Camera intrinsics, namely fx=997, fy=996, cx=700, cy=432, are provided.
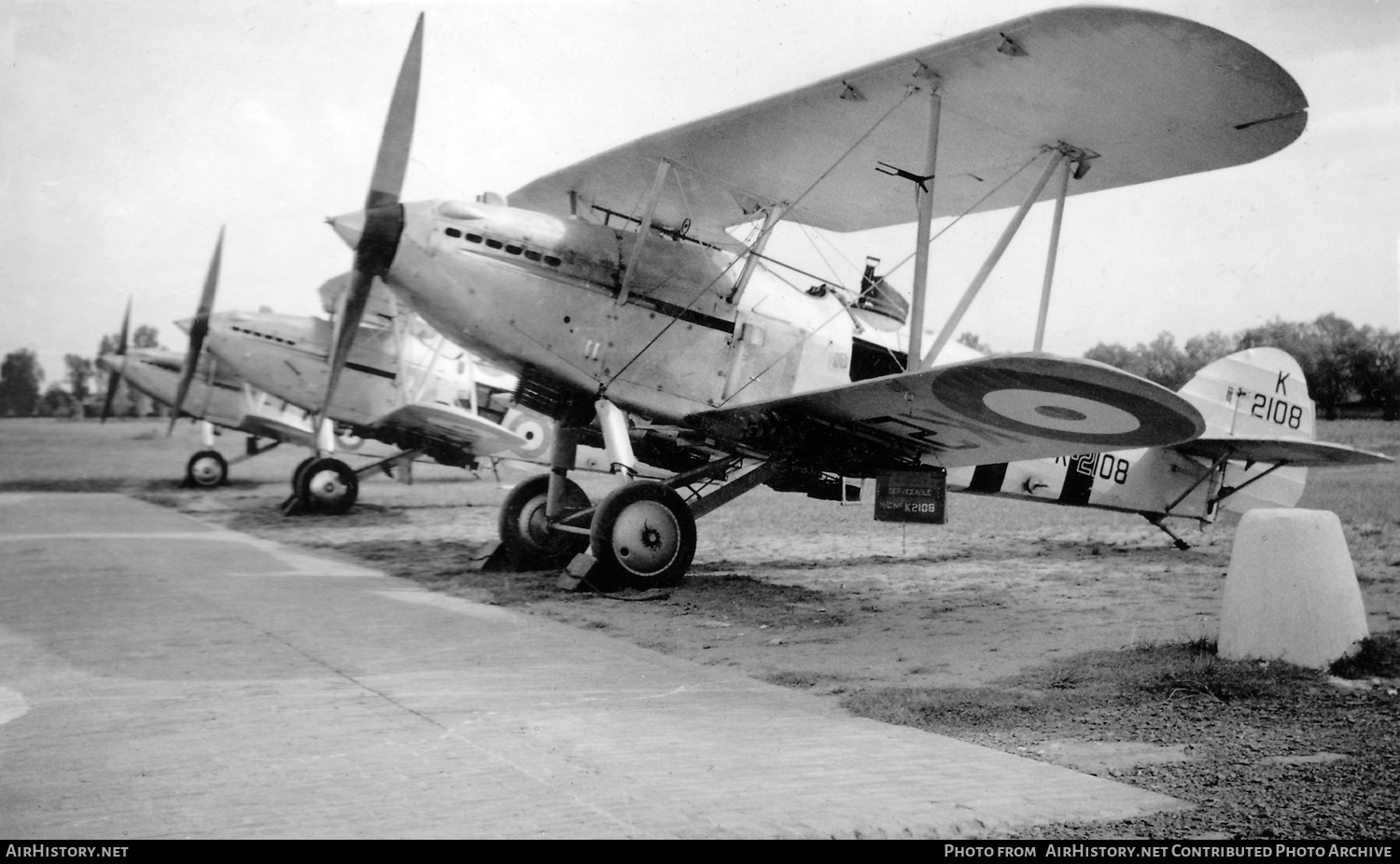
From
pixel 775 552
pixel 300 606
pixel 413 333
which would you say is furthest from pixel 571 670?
pixel 413 333

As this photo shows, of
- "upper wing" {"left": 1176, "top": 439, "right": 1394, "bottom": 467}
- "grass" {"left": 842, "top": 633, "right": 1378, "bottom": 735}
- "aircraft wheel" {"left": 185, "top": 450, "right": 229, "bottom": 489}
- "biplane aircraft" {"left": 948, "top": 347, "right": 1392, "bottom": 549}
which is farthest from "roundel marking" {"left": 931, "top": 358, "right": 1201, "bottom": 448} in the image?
"aircraft wheel" {"left": 185, "top": 450, "right": 229, "bottom": 489}

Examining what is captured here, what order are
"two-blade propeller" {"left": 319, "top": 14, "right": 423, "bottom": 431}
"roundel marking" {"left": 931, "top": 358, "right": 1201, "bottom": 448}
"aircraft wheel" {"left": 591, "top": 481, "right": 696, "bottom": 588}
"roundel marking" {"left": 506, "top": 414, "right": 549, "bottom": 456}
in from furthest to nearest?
"roundel marking" {"left": 506, "top": 414, "right": 549, "bottom": 456} → "aircraft wheel" {"left": 591, "top": 481, "right": 696, "bottom": 588} → "two-blade propeller" {"left": 319, "top": 14, "right": 423, "bottom": 431} → "roundel marking" {"left": 931, "top": 358, "right": 1201, "bottom": 448}

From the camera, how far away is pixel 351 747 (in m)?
3.05

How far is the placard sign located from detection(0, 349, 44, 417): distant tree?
698 centimetres

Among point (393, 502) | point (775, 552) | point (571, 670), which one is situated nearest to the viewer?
point (571, 670)

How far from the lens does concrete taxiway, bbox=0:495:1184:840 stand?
2455mm

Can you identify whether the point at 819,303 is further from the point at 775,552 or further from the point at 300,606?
the point at 300,606

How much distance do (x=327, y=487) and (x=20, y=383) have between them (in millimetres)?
5170

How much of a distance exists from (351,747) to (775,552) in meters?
7.51

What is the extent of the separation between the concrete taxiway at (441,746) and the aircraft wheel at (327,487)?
8.43 m

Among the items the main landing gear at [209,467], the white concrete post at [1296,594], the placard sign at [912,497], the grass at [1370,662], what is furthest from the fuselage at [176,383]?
the grass at [1370,662]

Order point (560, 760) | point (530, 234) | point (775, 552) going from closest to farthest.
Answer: point (560, 760), point (530, 234), point (775, 552)

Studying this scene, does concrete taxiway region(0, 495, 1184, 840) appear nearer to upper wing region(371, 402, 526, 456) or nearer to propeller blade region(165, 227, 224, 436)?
upper wing region(371, 402, 526, 456)

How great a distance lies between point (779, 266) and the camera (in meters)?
8.25
